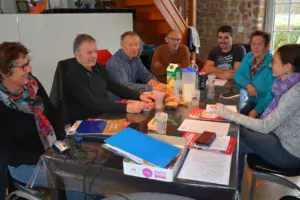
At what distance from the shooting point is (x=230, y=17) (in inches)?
214

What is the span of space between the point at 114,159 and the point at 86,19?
108 inches

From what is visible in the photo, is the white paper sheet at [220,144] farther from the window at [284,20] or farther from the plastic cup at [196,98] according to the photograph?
the window at [284,20]

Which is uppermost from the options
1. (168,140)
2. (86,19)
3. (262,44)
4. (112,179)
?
(86,19)

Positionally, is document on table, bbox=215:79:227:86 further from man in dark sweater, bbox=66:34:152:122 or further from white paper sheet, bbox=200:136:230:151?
white paper sheet, bbox=200:136:230:151

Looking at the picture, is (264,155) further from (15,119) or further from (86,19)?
(86,19)

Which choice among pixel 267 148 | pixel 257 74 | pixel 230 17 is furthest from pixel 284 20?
pixel 267 148

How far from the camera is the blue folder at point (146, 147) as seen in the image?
1167mm

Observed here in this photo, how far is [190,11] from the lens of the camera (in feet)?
16.0

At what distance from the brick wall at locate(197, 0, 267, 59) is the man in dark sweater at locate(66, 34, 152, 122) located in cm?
366

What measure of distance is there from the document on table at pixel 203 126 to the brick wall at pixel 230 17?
13.4 ft

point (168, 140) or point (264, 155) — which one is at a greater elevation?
point (168, 140)

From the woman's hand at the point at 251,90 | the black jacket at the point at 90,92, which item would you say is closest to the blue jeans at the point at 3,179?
the black jacket at the point at 90,92

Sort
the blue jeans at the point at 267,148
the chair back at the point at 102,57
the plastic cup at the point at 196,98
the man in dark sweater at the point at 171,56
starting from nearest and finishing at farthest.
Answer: the blue jeans at the point at 267,148 → the plastic cup at the point at 196,98 → the chair back at the point at 102,57 → the man in dark sweater at the point at 171,56

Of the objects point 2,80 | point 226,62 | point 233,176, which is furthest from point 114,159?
point 226,62
